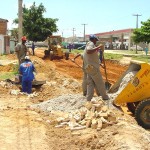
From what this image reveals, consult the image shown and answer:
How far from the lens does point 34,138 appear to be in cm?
801

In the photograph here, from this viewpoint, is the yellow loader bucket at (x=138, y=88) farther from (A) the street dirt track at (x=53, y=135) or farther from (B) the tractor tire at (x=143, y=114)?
(A) the street dirt track at (x=53, y=135)

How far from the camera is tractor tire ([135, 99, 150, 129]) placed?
9492 mm

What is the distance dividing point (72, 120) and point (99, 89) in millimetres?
1610

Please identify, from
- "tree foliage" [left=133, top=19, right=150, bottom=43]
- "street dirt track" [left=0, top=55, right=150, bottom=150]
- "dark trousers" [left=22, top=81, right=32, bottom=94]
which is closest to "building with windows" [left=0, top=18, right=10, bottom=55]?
"tree foliage" [left=133, top=19, right=150, bottom=43]

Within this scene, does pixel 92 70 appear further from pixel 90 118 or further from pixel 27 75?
pixel 27 75

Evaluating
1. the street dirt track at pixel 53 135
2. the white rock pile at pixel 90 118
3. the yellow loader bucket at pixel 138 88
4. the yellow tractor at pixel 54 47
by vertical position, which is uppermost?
the yellow tractor at pixel 54 47

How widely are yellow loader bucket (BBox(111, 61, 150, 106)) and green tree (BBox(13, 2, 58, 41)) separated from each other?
34.1 meters

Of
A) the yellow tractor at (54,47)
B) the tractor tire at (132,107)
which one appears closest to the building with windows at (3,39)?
the yellow tractor at (54,47)

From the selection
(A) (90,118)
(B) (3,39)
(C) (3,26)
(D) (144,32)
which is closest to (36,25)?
(B) (3,39)

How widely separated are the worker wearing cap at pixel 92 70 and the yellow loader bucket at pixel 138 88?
728mm

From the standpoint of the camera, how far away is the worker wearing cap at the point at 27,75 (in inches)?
539

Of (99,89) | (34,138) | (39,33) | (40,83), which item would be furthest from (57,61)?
(34,138)

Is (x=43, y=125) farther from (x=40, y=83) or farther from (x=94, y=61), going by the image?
(x=40, y=83)

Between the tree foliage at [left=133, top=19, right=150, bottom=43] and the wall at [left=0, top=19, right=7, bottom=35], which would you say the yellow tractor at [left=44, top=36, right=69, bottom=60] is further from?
the wall at [left=0, top=19, right=7, bottom=35]
